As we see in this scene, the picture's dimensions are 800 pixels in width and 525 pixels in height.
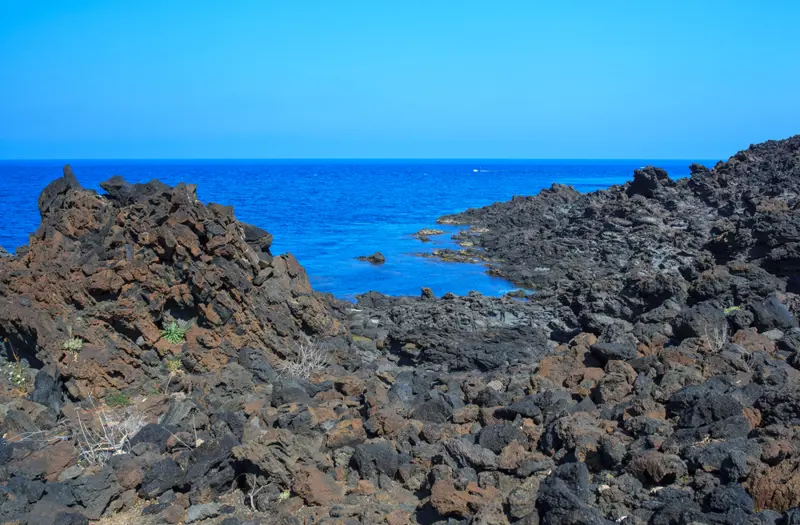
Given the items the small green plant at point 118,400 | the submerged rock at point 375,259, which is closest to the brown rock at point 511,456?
the small green plant at point 118,400

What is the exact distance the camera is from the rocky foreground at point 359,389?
7.69m

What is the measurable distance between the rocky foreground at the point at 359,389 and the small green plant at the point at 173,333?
27mm

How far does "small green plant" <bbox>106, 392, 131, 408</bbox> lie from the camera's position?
1184 centimetres

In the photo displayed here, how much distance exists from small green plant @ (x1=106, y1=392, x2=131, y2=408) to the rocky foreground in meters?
0.05

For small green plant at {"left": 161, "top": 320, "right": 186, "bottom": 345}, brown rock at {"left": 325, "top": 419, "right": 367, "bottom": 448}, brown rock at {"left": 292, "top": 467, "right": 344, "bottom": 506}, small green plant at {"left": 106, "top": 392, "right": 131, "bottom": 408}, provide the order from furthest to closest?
small green plant at {"left": 161, "top": 320, "right": 186, "bottom": 345} < small green plant at {"left": 106, "top": 392, "right": 131, "bottom": 408} < brown rock at {"left": 325, "top": 419, "right": 367, "bottom": 448} < brown rock at {"left": 292, "top": 467, "right": 344, "bottom": 506}

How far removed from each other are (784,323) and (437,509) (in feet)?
28.5

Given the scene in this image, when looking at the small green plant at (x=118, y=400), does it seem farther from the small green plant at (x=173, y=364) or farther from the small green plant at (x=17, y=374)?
the small green plant at (x=17, y=374)

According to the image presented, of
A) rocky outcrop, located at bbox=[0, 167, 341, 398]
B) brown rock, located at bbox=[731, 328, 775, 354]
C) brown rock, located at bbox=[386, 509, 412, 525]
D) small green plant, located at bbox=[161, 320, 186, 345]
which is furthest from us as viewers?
small green plant, located at bbox=[161, 320, 186, 345]

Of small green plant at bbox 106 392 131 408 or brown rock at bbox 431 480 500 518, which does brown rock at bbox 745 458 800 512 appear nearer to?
brown rock at bbox 431 480 500 518

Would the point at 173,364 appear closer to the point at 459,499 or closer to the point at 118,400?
the point at 118,400

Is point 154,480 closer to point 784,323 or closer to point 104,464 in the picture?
point 104,464

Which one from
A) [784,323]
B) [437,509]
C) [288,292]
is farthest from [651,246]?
[437,509]

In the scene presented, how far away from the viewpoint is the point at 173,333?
13.0m

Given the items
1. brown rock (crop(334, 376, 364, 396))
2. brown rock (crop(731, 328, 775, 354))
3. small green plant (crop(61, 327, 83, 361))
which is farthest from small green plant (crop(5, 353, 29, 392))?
brown rock (crop(731, 328, 775, 354))
